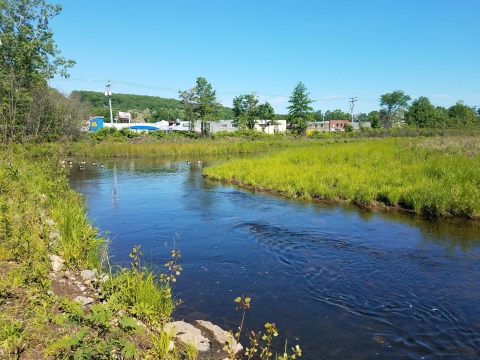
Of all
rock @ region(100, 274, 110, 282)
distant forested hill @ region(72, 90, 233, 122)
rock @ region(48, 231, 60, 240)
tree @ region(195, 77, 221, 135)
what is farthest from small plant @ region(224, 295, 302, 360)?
distant forested hill @ region(72, 90, 233, 122)

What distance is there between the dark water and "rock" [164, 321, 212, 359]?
0.75 metres

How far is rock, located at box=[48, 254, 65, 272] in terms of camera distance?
5.24 meters

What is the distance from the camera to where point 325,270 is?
7137mm

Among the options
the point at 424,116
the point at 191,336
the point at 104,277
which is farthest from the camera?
the point at 424,116

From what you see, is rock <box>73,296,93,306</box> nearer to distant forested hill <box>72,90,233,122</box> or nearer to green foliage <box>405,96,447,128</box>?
green foliage <box>405,96,447,128</box>

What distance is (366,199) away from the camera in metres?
13.0

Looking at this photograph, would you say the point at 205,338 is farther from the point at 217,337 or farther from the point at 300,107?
the point at 300,107

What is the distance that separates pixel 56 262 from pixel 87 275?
1.66 feet

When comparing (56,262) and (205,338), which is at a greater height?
(56,262)

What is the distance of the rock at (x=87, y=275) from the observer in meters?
5.32

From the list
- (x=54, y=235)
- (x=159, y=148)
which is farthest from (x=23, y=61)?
(x=54, y=235)

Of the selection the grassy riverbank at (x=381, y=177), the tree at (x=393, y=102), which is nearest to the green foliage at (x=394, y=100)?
the tree at (x=393, y=102)

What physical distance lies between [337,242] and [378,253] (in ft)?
3.61

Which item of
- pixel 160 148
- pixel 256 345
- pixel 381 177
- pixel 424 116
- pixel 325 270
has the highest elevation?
pixel 424 116
